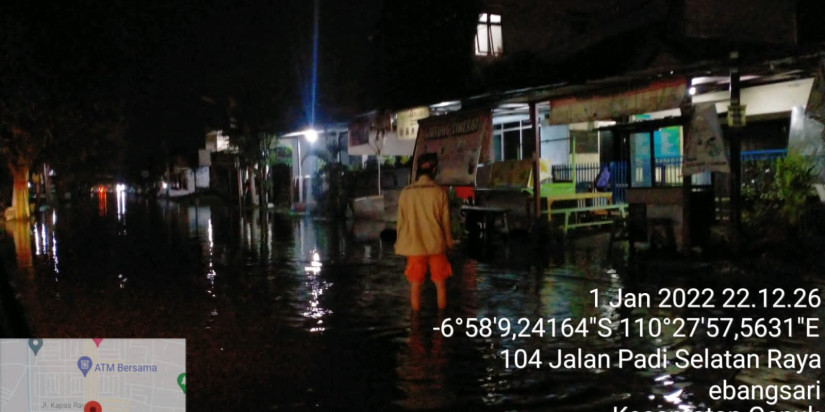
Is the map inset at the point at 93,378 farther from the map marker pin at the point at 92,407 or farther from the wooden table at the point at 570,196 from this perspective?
the wooden table at the point at 570,196

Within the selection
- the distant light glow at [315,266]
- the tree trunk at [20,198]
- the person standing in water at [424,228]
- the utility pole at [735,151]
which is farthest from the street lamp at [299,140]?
the person standing in water at [424,228]

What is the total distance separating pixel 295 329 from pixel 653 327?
161 inches

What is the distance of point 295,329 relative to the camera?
799cm

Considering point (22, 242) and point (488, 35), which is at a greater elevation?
point (488, 35)

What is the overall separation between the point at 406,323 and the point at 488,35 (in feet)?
67.3

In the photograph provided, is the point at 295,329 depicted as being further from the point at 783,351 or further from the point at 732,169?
the point at 732,169

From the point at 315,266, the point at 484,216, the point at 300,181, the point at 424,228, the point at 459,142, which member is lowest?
the point at 315,266

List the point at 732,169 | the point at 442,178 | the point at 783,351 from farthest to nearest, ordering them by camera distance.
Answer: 1. the point at 442,178
2. the point at 732,169
3. the point at 783,351

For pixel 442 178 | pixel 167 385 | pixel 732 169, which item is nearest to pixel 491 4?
pixel 442 178

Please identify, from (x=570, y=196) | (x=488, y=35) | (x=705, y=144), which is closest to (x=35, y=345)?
(x=705, y=144)

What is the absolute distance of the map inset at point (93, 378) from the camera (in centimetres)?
435

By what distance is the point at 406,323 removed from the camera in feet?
26.8

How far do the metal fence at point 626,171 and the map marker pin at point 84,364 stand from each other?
1312 centimetres

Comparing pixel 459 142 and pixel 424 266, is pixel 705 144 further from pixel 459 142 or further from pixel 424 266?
pixel 424 266
